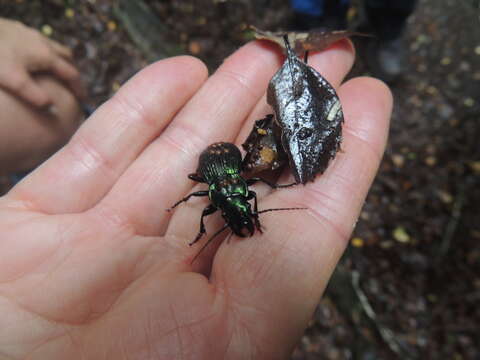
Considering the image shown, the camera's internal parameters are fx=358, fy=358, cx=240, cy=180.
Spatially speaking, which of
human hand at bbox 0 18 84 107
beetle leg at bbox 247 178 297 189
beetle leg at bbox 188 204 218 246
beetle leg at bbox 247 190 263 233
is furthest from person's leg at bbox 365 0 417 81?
human hand at bbox 0 18 84 107

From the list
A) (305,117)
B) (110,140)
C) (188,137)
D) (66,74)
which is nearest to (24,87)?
(66,74)

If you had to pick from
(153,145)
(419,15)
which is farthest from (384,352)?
(419,15)

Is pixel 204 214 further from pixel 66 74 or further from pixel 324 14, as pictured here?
pixel 324 14

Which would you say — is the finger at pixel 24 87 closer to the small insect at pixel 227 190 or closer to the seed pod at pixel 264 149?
the small insect at pixel 227 190

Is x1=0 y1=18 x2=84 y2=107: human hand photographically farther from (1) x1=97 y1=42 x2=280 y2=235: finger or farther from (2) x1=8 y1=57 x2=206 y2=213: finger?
(1) x1=97 y1=42 x2=280 y2=235: finger

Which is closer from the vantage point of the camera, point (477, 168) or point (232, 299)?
point (232, 299)

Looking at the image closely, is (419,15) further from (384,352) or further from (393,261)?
(384,352)

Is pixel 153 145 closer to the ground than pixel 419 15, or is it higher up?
higher up
